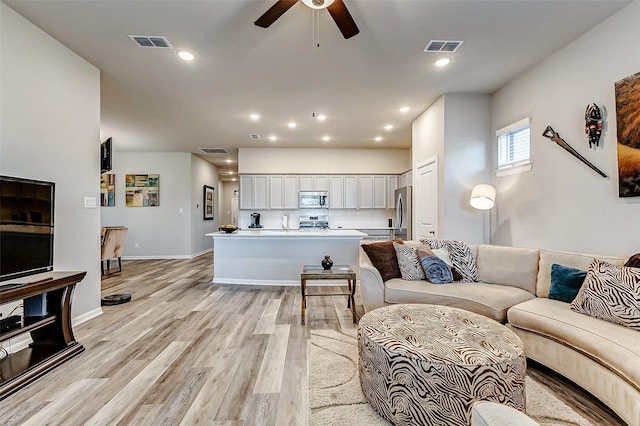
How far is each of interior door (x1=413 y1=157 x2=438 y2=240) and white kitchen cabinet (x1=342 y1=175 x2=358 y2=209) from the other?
2239 mm

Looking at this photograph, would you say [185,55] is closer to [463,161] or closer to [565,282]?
[463,161]

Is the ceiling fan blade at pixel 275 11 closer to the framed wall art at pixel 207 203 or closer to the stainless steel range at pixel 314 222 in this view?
the stainless steel range at pixel 314 222

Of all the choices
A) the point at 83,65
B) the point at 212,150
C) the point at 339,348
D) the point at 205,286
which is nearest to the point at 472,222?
the point at 339,348

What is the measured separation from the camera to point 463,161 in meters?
4.25

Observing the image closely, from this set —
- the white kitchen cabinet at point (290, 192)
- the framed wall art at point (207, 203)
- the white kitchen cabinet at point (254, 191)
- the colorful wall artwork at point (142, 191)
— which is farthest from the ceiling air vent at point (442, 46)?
the framed wall art at point (207, 203)

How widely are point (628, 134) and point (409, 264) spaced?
2.17 metres

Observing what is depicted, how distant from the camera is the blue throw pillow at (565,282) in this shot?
2427mm

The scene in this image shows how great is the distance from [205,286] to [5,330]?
2.88 m

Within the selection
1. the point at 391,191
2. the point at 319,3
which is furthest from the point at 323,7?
the point at 391,191

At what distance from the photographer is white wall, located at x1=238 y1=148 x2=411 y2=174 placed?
295 inches

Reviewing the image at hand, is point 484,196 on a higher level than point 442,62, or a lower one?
lower

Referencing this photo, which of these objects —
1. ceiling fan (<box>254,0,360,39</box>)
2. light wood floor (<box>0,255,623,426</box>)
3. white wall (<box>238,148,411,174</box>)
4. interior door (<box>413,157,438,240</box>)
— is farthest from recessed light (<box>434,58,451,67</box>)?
white wall (<box>238,148,411,174</box>)

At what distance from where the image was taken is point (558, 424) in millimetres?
1655

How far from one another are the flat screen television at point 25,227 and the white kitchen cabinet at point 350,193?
583 cm
